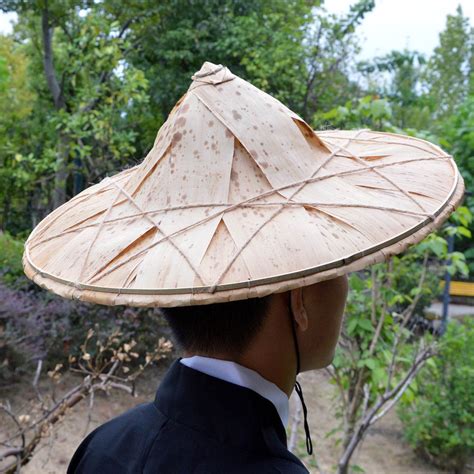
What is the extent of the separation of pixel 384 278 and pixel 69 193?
6.00m

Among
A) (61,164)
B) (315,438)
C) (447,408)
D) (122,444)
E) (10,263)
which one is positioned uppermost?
(122,444)

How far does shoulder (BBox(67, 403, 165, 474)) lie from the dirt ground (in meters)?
2.85

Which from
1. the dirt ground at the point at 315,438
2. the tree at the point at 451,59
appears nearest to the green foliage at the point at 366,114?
the dirt ground at the point at 315,438

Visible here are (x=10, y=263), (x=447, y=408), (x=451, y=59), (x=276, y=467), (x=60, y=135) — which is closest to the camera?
(x=276, y=467)

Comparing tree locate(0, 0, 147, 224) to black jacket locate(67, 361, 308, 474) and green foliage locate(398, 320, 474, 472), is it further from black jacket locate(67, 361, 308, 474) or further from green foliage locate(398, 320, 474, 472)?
black jacket locate(67, 361, 308, 474)

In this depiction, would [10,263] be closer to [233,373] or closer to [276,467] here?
[233,373]

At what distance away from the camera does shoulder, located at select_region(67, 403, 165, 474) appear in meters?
1.12

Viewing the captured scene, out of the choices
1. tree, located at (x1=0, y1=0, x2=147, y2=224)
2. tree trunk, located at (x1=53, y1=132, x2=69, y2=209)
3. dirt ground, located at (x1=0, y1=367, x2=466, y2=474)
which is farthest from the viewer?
tree trunk, located at (x1=53, y1=132, x2=69, y2=209)

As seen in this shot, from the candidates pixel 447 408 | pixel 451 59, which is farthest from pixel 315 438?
pixel 451 59

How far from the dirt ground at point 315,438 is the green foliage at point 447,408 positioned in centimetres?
26

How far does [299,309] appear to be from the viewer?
112cm

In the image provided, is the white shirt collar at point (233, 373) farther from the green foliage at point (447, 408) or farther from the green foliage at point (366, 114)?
the green foliage at point (447, 408)

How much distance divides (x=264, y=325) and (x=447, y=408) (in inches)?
139

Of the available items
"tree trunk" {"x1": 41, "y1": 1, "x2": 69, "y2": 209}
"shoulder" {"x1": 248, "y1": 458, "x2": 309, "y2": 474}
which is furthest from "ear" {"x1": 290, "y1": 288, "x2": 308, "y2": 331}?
"tree trunk" {"x1": 41, "y1": 1, "x2": 69, "y2": 209}
